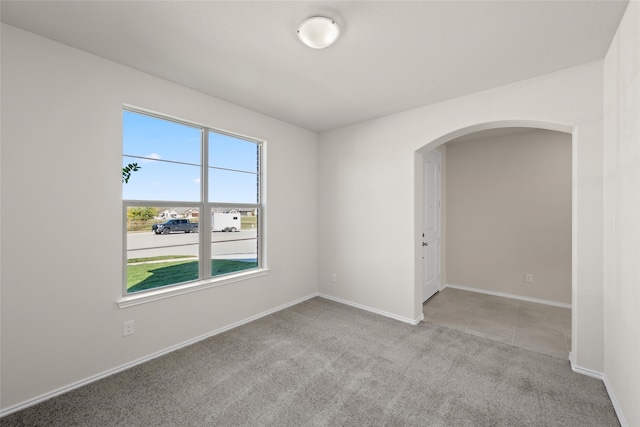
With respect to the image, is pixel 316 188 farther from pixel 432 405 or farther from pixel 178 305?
pixel 432 405

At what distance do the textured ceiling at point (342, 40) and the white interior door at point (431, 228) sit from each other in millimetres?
1490

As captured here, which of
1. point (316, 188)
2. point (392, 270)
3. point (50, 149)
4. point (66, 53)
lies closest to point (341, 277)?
point (392, 270)

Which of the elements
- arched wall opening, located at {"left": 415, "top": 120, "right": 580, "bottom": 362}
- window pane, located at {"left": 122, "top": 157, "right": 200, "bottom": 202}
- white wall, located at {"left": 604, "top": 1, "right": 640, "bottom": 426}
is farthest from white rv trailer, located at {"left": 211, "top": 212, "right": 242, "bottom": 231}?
white wall, located at {"left": 604, "top": 1, "right": 640, "bottom": 426}

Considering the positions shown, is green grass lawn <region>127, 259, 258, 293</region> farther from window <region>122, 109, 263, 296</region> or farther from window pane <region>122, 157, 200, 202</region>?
window pane <region>122, 157, 200, 202</region>

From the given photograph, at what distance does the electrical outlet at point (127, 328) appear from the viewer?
233 cm

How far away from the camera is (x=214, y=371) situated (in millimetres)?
2287

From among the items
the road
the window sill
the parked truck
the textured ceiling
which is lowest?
the window sill

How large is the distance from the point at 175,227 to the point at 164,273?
1.56ft

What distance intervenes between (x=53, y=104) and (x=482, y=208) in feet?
17.9

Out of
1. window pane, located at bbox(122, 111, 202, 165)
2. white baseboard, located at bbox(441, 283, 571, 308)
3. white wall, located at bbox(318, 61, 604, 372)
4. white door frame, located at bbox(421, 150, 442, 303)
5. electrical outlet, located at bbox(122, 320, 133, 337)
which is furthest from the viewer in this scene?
white door frame, located at bbox(421, 150, 442, 303)

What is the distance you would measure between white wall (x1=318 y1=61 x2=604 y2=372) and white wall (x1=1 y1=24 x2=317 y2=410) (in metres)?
2.13

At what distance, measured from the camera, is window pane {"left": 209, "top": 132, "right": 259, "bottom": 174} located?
308 cm

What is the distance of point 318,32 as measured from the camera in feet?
5.93

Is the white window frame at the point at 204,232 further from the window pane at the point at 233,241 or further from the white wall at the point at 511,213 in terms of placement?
the white wall at the point at 511,213
